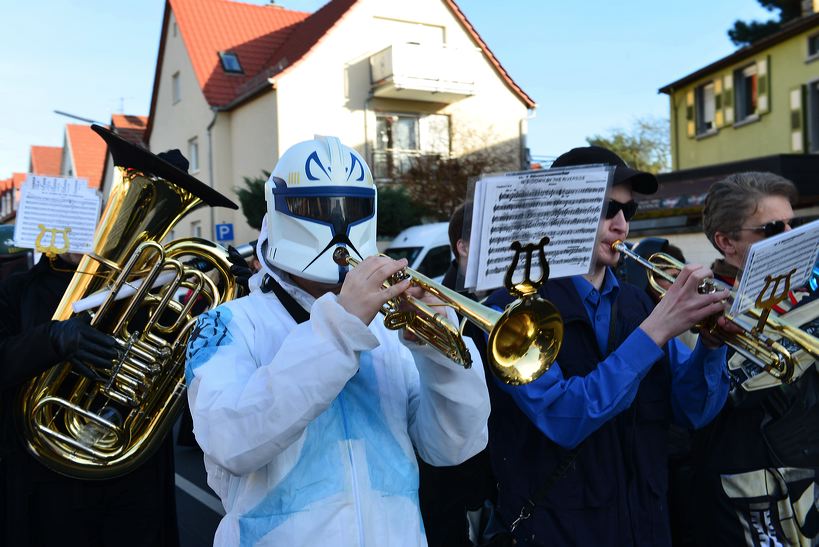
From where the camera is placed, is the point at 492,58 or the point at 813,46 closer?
the point at 813,46

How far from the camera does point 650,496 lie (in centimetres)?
252

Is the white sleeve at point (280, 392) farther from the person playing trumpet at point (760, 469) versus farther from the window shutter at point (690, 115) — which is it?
the window shutter at point (690, 115)

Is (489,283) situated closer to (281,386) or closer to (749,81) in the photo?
(281,386)

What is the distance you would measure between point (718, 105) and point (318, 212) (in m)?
22.1

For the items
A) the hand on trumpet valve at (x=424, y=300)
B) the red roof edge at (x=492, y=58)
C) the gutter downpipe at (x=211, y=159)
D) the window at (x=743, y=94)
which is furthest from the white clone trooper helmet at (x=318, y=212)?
the red roof edge at (x=492, y=58)

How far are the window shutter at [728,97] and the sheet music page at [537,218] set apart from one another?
21480mm

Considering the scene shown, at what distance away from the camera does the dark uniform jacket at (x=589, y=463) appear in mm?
2438

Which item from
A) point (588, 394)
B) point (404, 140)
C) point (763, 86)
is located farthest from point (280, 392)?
point (404, 140)

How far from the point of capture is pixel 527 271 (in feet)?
6.34

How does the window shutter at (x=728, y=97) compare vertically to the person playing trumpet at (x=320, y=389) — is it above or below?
above

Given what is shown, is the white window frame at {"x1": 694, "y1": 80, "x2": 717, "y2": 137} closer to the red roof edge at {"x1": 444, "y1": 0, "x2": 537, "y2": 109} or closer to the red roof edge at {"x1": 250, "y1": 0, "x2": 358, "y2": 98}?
the red roof edge at {"x1": 444, "y1": 0, "x2": 537, "y2": 109}

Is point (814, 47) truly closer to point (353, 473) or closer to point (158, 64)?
point (158, 64)

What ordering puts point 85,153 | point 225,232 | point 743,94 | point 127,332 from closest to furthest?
1. point 127,332
2. point 225,232
3. point 743,94
4. point 85,153

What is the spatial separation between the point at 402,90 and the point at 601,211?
2042cm
